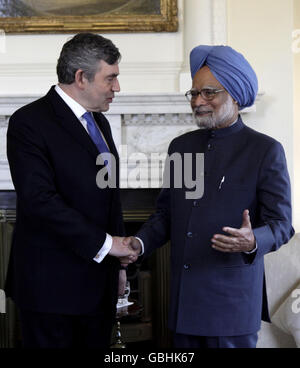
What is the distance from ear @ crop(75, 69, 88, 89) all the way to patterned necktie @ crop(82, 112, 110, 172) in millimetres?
101

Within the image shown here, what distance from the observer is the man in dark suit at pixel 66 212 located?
187 centimetres

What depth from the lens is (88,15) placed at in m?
3.24

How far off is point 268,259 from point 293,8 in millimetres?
1418

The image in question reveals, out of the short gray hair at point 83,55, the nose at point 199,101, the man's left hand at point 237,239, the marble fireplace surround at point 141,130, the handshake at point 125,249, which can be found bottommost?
the handshake at point 125,249

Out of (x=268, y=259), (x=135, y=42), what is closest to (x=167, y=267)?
(x=268, y=259)

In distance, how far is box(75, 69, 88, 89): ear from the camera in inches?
78.6

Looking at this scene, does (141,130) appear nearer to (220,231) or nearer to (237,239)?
(220,231)

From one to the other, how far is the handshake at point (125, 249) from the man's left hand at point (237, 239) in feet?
1.23

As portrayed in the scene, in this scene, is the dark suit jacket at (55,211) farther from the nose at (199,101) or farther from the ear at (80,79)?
the nose at (199,101)

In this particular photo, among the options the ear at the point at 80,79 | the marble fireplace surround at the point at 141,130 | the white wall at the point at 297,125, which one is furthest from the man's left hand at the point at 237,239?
the white wall at the point at 297,125

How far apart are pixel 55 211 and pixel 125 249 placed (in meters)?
0.28
